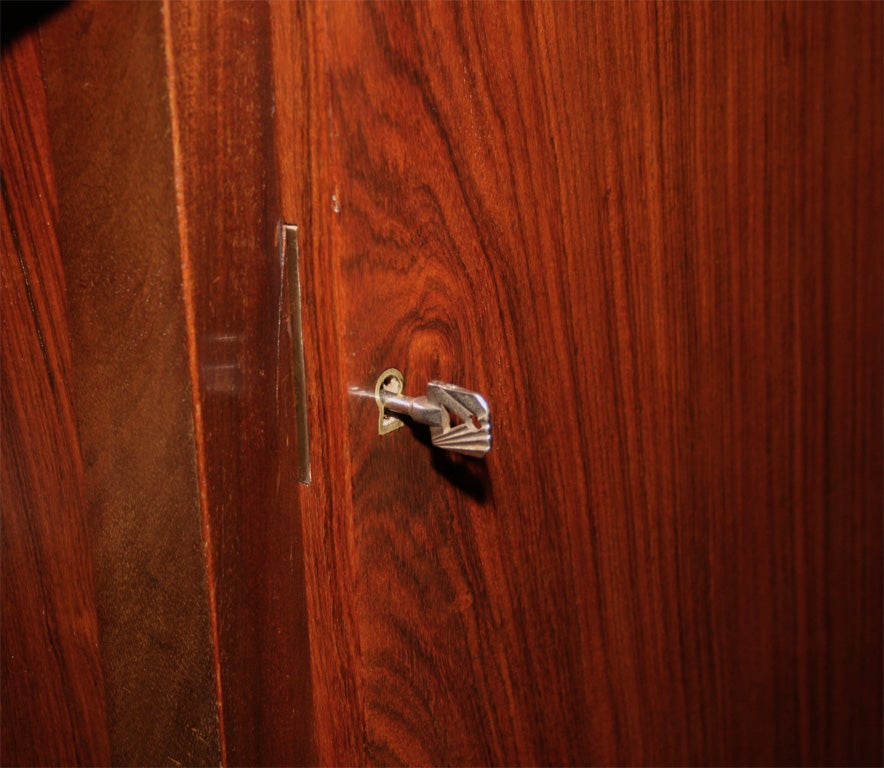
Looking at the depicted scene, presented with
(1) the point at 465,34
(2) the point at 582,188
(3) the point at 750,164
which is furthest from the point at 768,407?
(1) the point at 465,34

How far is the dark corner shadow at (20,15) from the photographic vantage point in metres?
0.39

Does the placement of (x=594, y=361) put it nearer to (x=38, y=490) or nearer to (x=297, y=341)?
(x=297, y=341)

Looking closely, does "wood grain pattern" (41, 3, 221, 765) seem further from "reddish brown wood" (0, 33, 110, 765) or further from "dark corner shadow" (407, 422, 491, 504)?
"dark corner shadow" (407, 422, 491, 504)

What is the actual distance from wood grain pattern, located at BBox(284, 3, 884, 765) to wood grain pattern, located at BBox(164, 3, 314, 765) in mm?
17

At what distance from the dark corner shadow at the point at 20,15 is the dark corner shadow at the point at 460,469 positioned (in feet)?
0.82

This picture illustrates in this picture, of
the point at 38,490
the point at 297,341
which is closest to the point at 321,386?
the point at 297,341

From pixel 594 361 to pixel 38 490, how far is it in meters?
0.33

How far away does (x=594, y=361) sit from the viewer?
1.83ft

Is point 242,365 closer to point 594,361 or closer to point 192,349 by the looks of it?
point 192,349

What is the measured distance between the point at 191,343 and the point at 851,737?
859 millimetres

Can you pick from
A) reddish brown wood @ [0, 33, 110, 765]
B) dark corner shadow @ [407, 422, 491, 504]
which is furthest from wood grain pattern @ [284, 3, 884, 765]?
reddish brown wood @ [0, 33, 110, 765]

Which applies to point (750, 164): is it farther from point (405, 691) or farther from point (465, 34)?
point (405, 691)

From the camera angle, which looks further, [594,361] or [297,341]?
[594,361]

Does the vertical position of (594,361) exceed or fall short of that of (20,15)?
it falls short
